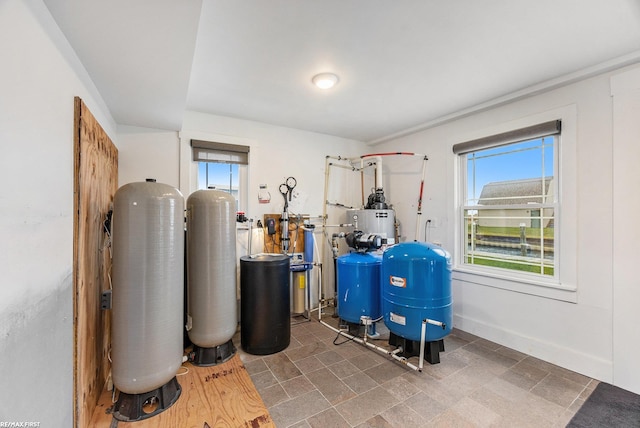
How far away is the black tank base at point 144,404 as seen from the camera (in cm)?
185

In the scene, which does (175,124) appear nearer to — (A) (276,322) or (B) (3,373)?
(A) (276,322)

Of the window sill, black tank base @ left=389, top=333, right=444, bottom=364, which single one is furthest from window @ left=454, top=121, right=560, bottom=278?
black tank base @ left=389, top=333, right=444, bottom=364

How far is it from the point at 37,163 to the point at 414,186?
3.93 m

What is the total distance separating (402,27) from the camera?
6.07ft

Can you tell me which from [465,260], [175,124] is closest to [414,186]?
[465,260]

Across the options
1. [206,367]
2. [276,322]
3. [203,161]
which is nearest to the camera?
[206,367]

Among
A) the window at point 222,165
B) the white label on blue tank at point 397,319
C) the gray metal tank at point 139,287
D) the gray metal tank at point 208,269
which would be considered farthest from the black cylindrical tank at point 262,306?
the window at point 222,165

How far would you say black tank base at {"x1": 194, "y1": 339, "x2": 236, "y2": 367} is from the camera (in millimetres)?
2521

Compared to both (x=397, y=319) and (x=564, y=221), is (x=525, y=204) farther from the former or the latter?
(x=397, y=319)

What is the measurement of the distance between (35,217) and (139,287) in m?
0.86

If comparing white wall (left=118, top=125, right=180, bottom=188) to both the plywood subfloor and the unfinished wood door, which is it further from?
the plywood subfloor

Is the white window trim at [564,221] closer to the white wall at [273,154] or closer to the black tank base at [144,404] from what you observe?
the white wall at [273,154]

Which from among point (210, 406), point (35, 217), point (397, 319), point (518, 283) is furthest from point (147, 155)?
point (518, 283)

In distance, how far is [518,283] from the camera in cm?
284
